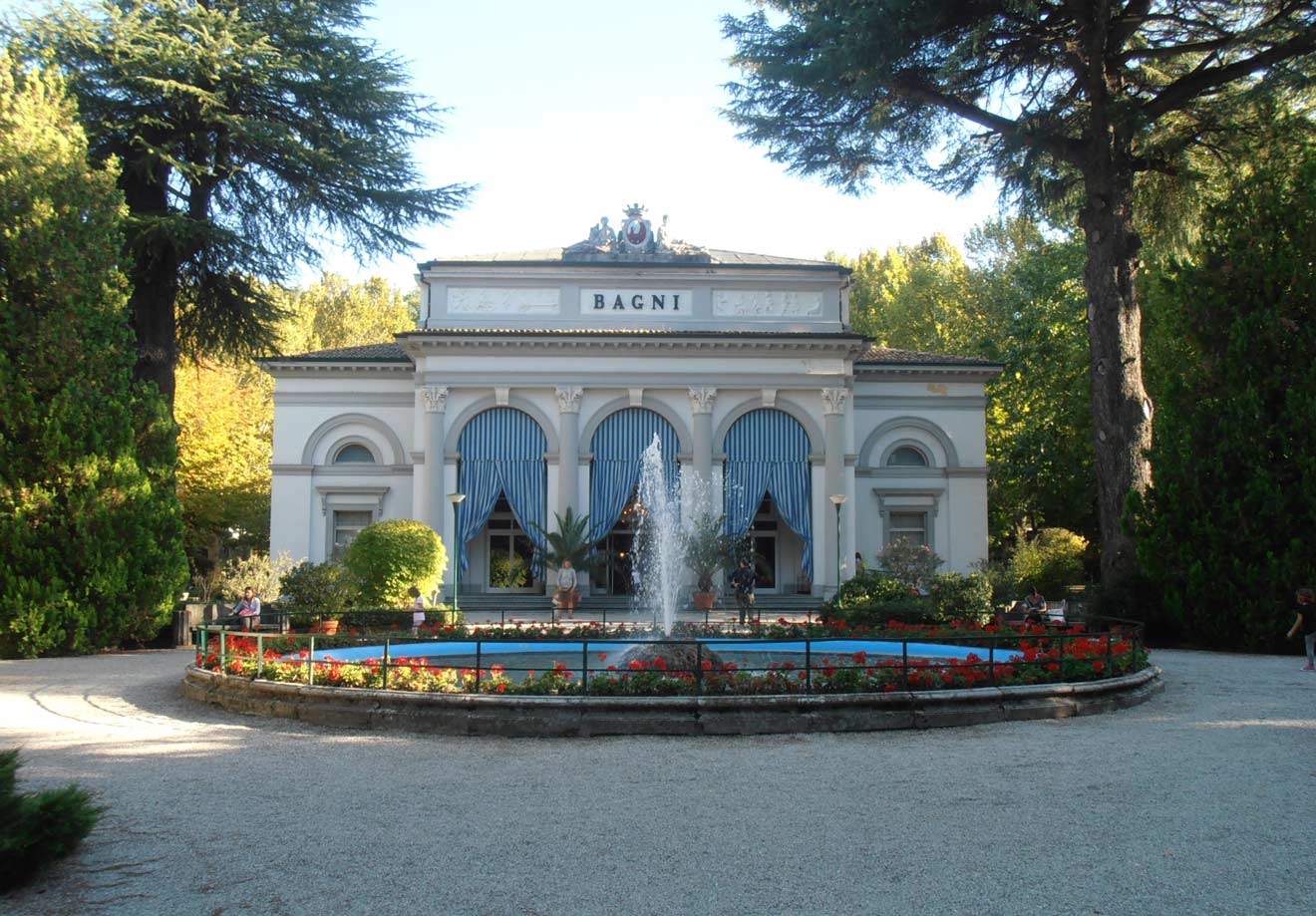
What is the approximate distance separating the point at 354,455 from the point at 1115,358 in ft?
70.2

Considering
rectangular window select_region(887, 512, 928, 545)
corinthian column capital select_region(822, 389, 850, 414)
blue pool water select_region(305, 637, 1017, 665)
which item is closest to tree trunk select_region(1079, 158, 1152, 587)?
blue pool water select_region(305, 637, 1017, 665)

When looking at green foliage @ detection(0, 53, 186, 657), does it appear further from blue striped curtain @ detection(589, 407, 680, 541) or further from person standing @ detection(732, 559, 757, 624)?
blue striped curtain @ detection(589, 407, 680, 541)

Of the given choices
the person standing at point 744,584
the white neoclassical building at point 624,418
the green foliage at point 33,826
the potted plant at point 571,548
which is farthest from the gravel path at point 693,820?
the white neoclassical building at point 624,418

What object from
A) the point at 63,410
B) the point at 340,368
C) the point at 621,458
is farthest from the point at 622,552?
the point at 63,410

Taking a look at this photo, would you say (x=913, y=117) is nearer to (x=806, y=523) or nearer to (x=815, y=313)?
(x=815, y=313)

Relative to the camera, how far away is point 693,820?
7352 millimetres

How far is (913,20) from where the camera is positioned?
2098 centimetres

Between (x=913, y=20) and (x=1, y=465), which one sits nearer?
(x=1, y=465)

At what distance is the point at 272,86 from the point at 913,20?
14.6 m

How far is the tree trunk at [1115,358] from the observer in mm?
21625

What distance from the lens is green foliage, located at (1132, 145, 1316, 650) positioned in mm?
18141

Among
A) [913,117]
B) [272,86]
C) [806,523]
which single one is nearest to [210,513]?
[272,86]

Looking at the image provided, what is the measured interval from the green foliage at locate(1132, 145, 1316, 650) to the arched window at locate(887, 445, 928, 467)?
13527 mm

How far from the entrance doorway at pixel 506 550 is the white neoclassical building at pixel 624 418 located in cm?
7
